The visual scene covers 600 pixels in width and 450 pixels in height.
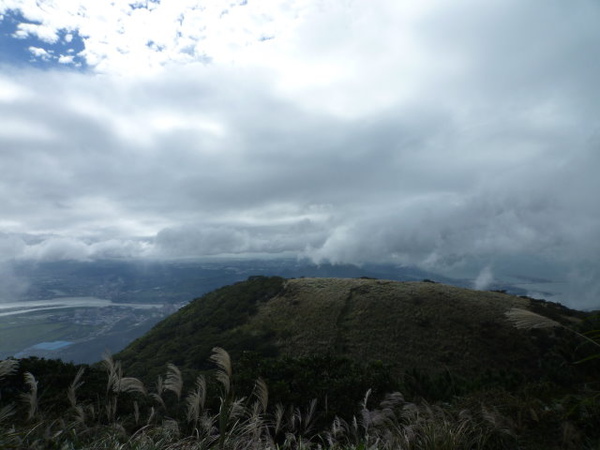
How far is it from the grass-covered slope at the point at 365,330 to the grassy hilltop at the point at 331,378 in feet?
0.63

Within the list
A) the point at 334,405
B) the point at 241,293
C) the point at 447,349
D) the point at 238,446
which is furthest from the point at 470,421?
the point at 241,293

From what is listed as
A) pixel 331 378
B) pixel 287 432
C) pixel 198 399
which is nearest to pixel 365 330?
pixel 331 378

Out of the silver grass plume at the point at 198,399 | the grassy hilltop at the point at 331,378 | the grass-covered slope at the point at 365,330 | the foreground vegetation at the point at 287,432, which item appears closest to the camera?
the foreground vegetation at the point at 287,432

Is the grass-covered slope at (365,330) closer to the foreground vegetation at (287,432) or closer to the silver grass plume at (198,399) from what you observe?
the foreground vegetation at (287,432)

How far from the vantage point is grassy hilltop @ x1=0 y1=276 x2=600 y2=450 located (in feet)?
15.7

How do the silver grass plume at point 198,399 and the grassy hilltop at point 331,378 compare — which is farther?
the silver grass plume at point 198,399

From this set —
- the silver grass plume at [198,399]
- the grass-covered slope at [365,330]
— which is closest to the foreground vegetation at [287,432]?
the silver grass plume at [198,399]

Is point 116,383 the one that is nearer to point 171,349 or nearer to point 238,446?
point 238,446

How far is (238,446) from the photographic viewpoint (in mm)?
4633

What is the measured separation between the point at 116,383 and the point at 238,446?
3.12m

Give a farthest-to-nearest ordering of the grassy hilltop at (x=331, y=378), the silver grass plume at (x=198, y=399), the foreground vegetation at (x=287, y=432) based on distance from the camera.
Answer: the silver grass plume at (x=198, y=399)
the grassy hilltop at (x=331, y=378)
the foreground vegetation at (x=287, y=432)

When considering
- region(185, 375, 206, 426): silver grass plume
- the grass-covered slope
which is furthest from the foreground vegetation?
the grass-covered slope

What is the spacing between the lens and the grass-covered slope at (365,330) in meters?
28.9

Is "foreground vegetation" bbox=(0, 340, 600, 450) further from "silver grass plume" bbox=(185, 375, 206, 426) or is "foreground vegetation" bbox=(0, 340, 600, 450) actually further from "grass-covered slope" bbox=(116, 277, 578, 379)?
"grass-covered slope" bbox=(116, 277, 578, 379)
